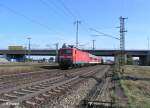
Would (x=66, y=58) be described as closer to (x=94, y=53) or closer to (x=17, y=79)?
(x=17, y=79)

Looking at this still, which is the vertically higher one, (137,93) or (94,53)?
(94,53)

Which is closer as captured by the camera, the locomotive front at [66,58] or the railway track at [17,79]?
the railway track at [17,79]

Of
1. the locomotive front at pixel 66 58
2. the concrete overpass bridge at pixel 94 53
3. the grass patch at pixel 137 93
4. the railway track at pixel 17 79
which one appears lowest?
the grass patch at pixel 137 93

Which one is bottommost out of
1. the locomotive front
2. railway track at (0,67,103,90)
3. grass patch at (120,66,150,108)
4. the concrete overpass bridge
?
grass patch at (120,66,150,108)

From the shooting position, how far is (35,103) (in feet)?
38.3

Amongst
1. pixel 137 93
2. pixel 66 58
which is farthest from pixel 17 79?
pixel 66 58

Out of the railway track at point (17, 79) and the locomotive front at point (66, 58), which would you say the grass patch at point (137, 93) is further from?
the locomotive front at point (66, 58)

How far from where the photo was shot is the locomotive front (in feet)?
161

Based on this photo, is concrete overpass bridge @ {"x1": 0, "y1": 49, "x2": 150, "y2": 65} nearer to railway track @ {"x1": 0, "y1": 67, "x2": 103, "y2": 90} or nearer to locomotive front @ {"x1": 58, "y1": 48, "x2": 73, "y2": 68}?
locomotive front @ {"x1": 58, "y1": 48, "x2": 73, "y2": 68}

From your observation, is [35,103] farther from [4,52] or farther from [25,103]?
[4,52]

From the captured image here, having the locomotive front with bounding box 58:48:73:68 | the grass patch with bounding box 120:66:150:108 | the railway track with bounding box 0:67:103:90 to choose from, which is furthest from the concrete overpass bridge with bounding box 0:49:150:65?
the grass patch with bounding box 120:66:150:108

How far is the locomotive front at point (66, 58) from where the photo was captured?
161ft

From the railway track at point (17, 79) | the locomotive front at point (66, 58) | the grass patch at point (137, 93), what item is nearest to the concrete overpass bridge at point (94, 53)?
the locomotive front at point (66, 58)

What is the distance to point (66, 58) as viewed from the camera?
161 feet
